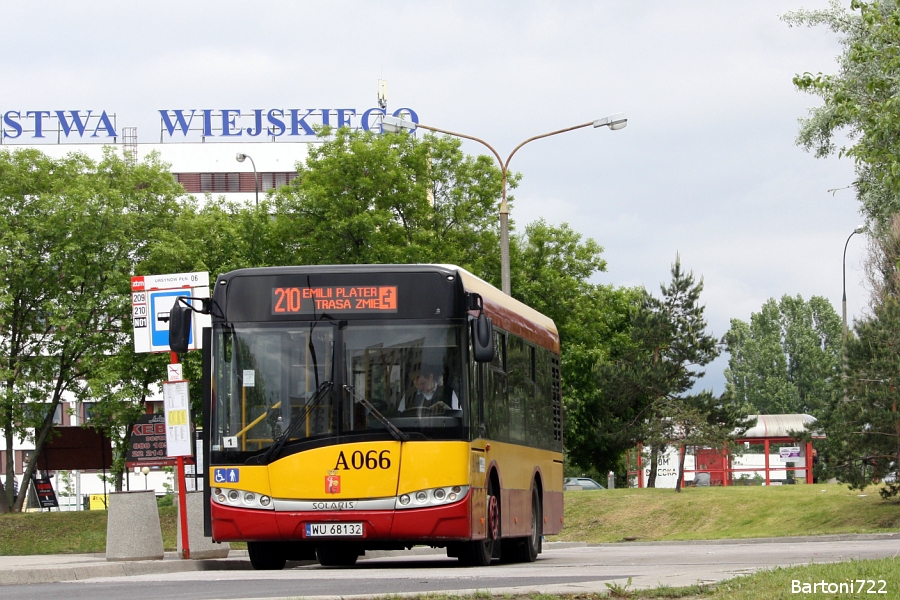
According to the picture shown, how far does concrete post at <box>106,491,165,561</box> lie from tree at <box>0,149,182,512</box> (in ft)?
56.8

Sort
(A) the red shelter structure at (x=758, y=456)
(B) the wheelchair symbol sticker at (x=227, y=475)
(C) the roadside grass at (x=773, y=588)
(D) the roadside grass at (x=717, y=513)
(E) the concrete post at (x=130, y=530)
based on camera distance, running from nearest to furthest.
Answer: (C) the roadside grass at (x=773, y=588)
(B) the wheelchair symbol sticker at (x=227, y=475)
(E) the concrete post at (x=130, y=530)
(D) the roadside grass at (x=717, y=513)
(A) the red shelter structure at (x=758, y=456)

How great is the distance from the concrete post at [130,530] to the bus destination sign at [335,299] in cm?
→ 417

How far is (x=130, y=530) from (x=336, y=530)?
444 cm

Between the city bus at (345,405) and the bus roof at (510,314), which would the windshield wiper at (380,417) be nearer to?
the city bus at (345,405)

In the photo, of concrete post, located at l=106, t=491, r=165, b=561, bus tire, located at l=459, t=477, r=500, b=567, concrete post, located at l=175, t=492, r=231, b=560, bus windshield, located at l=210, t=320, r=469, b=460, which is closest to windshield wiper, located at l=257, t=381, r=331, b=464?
bus windshield, located at l=210, t=320, r=469, b=460

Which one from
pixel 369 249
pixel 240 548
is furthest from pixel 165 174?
pixel 240 548

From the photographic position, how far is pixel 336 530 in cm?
1456

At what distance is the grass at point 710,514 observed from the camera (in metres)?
34.9

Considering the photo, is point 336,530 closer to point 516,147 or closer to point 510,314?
point 510,314

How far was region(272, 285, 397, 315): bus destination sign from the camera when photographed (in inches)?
587

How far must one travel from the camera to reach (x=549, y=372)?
20.6 meters

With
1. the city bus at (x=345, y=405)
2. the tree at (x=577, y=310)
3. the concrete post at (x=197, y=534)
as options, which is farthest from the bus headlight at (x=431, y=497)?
the tree at (x=577, y=310)

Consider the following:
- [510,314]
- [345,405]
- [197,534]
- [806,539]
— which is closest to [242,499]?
[345,405]

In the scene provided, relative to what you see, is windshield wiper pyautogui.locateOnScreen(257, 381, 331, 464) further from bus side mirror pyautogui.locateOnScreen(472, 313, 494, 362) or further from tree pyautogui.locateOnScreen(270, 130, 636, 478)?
tree pyautogui.locateOnScreen(270, 130, 636, 478)
